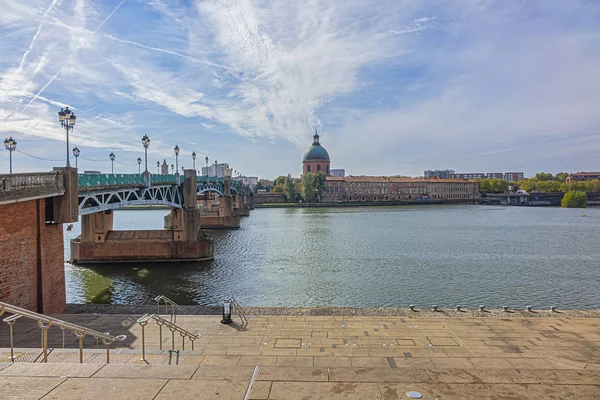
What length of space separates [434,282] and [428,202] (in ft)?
481

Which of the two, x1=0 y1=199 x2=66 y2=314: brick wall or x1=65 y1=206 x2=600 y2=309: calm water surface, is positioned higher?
x1=0 y1=199 x2=66 y2=314: brick wall

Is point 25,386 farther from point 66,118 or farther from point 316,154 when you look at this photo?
point 316,154

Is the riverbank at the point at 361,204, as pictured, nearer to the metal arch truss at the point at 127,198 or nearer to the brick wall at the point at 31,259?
the metal arch truss at the point at 127,198

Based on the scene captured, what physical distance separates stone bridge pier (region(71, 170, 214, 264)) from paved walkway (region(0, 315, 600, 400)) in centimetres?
2269

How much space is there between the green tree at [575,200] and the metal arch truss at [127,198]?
141m

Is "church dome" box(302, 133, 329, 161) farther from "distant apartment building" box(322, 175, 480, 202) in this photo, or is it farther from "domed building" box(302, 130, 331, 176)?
"distant apartment building" box(322, 175, 480, 202)

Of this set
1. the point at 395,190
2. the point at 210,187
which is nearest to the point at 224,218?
the point at 210,187

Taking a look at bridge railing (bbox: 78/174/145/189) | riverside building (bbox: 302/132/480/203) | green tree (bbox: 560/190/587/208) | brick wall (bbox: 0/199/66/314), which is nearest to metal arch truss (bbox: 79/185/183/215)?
bridge railing (bbox: 78/174/145/189)

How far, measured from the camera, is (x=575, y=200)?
14025cm

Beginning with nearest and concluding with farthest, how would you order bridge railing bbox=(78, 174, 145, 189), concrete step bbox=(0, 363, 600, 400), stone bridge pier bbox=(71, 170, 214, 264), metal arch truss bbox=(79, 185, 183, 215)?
concrete step bbox=(0, 363, 600, 400) → bridge railing bbox=(78, 174, 145, 189) → metal arch truss bbox=(79, 185, 183, 215) → stone bridge pier bbox=(71, 170, 214, 264)

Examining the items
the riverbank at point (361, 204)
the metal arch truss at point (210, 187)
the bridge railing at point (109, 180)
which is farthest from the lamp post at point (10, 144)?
the riverbank at point (361, 204)

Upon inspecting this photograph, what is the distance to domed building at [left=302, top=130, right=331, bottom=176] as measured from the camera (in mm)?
189125

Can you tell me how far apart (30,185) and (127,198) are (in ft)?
50.4

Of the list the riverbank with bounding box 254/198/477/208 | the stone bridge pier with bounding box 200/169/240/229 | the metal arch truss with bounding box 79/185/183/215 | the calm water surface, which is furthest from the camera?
the riverbank with bounding box 254/198/477/208
